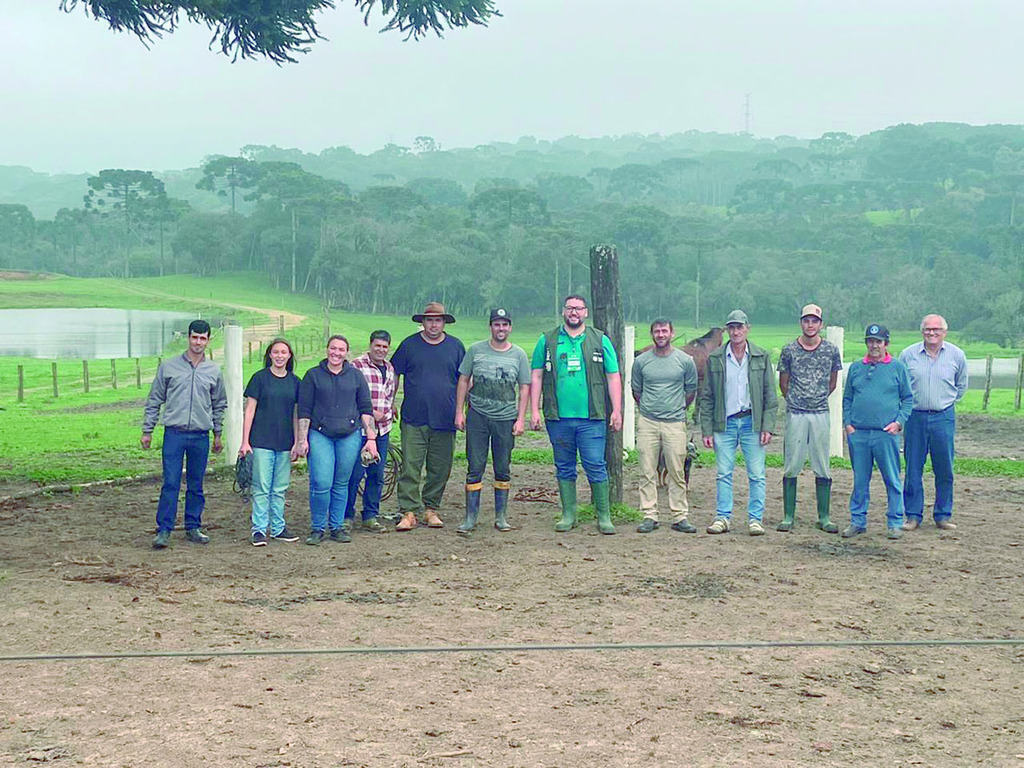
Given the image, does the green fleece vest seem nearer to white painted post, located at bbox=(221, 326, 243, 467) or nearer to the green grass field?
white painted post, located at bbox=(221, 326, 243, 467)

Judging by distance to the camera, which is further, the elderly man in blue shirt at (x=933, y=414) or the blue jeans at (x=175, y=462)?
the elderly man in blue shirt at (x=933, y=414)

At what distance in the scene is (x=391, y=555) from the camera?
9703 millimetres

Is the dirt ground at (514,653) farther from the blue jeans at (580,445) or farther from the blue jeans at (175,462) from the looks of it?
the blue jeans at (580,445)

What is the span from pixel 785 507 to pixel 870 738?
18.0 ft

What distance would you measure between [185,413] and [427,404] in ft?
6.73

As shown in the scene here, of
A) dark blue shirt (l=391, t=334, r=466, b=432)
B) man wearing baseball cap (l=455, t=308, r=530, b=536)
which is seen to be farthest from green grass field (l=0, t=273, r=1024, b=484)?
man wearing baseball cap (l=455, t=308, r=530, b=536)

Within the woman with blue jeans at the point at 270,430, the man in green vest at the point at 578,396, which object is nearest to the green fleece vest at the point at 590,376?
the man in green vest at the point at 578,396

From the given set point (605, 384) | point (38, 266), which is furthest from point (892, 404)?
point (38, 266)

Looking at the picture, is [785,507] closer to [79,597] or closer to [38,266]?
[79,597]

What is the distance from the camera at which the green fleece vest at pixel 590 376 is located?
10555 mm

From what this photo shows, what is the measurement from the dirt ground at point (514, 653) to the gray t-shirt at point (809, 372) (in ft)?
3.59

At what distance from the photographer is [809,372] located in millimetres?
10633

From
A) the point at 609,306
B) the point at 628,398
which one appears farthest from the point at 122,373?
the point at 609,306

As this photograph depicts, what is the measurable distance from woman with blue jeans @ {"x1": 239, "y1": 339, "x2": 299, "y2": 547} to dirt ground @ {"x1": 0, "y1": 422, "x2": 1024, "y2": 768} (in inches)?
16.9
